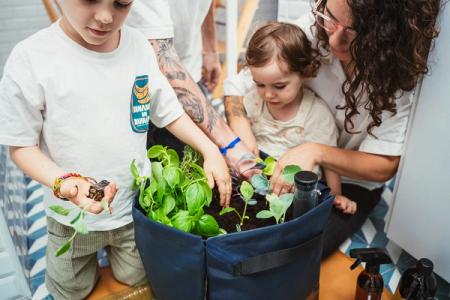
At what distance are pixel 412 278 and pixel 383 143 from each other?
361 mm

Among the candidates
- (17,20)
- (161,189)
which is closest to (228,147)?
(161,189)

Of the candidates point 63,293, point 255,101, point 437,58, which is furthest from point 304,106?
point 63,293

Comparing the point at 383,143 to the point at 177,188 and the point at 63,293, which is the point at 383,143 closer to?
the point at 177,188

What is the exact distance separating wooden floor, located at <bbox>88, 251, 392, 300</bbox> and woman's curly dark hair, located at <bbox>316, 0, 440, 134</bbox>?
474 mm

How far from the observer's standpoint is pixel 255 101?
1340 mm

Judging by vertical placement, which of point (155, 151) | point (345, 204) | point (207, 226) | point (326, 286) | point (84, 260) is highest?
point (155, 151)

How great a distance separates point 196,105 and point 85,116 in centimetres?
34

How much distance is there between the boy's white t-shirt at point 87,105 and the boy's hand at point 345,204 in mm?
551

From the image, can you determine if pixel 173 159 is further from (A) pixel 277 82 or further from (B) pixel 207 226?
(A) pixel 277 82

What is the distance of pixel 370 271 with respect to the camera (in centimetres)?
101

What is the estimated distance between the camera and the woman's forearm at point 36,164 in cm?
81

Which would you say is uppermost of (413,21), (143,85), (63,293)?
(413,21)

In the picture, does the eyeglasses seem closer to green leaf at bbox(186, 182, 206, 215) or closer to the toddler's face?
the toddler's face

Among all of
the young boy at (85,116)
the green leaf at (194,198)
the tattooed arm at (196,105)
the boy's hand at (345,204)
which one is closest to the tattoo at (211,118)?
the tattooed arm at (196,105)
